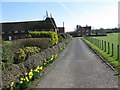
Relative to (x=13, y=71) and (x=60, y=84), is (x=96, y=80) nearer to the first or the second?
(x=60, y=84)

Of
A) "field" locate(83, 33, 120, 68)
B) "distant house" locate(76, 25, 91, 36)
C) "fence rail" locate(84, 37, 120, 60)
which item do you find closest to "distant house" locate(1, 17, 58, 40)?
"field" locate(83, 33, 120, 68)

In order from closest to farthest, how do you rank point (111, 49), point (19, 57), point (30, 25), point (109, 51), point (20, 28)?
point (19, 57) < point (109, 51) < point (111, 49) < point (30, 25) < point (20, 28)

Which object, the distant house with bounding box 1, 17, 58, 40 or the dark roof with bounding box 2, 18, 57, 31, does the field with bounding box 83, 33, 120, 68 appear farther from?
the distant house with bounding box 1, 17, 58, 40

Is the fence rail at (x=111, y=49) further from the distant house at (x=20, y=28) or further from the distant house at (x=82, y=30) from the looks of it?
the distant house at (x=82, y=30)

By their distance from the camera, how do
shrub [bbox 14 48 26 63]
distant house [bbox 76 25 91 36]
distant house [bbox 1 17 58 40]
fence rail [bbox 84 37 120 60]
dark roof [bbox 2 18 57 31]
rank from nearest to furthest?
shrub [bbox 14 48 26 63]
fence rail [bbox 84 37 120 60]
dark roof [bbox 2 18 57 31]
distant house [bbox 1 17 58 40]
distant house [bbox 76 25 91 36]

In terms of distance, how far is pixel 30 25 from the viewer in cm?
8688

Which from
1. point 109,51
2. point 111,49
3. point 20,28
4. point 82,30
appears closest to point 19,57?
point 109,51

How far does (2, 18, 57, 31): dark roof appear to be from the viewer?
81.0 meters

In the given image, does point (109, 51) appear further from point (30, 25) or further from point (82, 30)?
point (82, 30)

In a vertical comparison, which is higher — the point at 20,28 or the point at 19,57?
the point at 20,28

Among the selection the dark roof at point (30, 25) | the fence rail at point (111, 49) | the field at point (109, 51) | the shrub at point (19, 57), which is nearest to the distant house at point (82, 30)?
the dark roof at point (30, 25)

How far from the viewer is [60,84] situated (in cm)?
1105

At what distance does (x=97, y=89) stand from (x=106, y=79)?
2054 mm

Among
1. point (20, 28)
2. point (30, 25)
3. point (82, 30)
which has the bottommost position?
point (82, 30)
